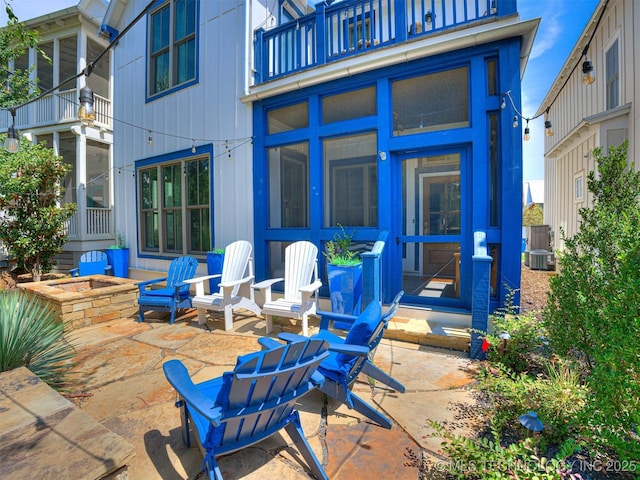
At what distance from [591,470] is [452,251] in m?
2.67

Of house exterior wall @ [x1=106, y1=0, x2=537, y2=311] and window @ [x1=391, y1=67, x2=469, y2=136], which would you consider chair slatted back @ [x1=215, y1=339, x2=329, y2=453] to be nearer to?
house exterior wall @ [x1=106, y1=0, x2=537, y2=311]

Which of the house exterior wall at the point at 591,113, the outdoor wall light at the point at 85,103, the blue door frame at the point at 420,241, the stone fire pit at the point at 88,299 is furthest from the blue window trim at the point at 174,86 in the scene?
the house exterior wall at the point at 591,113

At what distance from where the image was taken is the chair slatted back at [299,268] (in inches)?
163

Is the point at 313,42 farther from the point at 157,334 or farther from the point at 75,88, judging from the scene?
Result: the point at 75,88

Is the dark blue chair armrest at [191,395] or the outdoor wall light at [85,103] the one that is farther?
the outdoor wall light at [85,103]

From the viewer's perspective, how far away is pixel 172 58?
630 cm

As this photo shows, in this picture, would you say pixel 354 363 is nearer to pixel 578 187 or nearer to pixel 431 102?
pixel 431 102

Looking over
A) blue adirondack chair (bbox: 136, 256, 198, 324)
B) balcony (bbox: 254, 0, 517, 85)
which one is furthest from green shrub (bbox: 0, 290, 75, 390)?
balcony (bbox: 254, 0, 517, 85)

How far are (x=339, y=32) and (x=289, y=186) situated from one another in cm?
233

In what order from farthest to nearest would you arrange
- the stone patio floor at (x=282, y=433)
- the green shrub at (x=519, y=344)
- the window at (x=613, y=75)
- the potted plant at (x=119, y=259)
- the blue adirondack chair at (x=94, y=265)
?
the potted plant at (x=119, y=259), the blue adirondack chair at (x=94, y=265), the window at (x=613, y=75), the green shrub at (x=519, y=344), the stone patio floor at (x=282, y=433)

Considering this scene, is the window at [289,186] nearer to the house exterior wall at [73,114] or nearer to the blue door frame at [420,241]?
the blue door frame at [420,241]

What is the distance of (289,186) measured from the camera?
16.7 feet

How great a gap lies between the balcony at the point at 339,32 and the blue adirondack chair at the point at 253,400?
410 centimetres

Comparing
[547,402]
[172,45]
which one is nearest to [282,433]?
[547,402]
